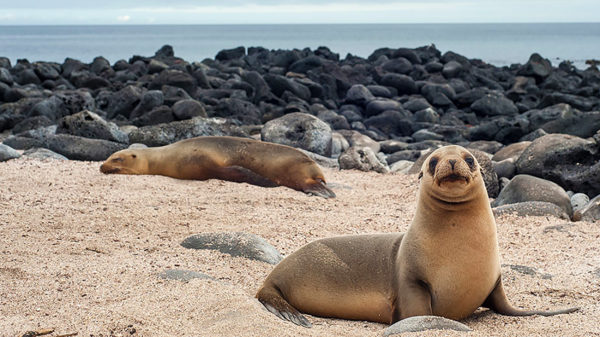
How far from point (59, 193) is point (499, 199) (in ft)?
16.0

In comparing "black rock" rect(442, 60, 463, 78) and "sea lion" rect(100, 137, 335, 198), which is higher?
"sea lion" rect(100, 137, 335, 198)

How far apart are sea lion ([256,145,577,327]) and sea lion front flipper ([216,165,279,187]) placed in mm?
4117

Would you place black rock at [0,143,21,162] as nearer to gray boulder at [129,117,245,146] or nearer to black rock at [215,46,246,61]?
gray boulder at [129,117,245,146]

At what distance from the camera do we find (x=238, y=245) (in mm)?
4996

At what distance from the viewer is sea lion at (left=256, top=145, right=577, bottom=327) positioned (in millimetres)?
3725

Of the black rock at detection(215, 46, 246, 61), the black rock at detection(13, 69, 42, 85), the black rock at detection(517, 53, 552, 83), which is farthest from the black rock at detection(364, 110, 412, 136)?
the black rock at detection(215, 46, 246, 61)

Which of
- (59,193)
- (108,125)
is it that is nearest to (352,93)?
(108,125)

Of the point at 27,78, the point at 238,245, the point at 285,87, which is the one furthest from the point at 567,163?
the point at 27,78

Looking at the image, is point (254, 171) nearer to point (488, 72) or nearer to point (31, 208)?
point (31, 208)

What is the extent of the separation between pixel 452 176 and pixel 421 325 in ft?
2.72

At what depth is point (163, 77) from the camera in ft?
67.6

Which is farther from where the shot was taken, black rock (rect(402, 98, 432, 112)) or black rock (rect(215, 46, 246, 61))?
black rock (rect(215, 46, 246, 61))

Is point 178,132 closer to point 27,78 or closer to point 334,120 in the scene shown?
point 334,120

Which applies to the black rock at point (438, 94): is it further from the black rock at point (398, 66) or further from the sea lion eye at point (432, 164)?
the sea lion eye at point (432, 164)
